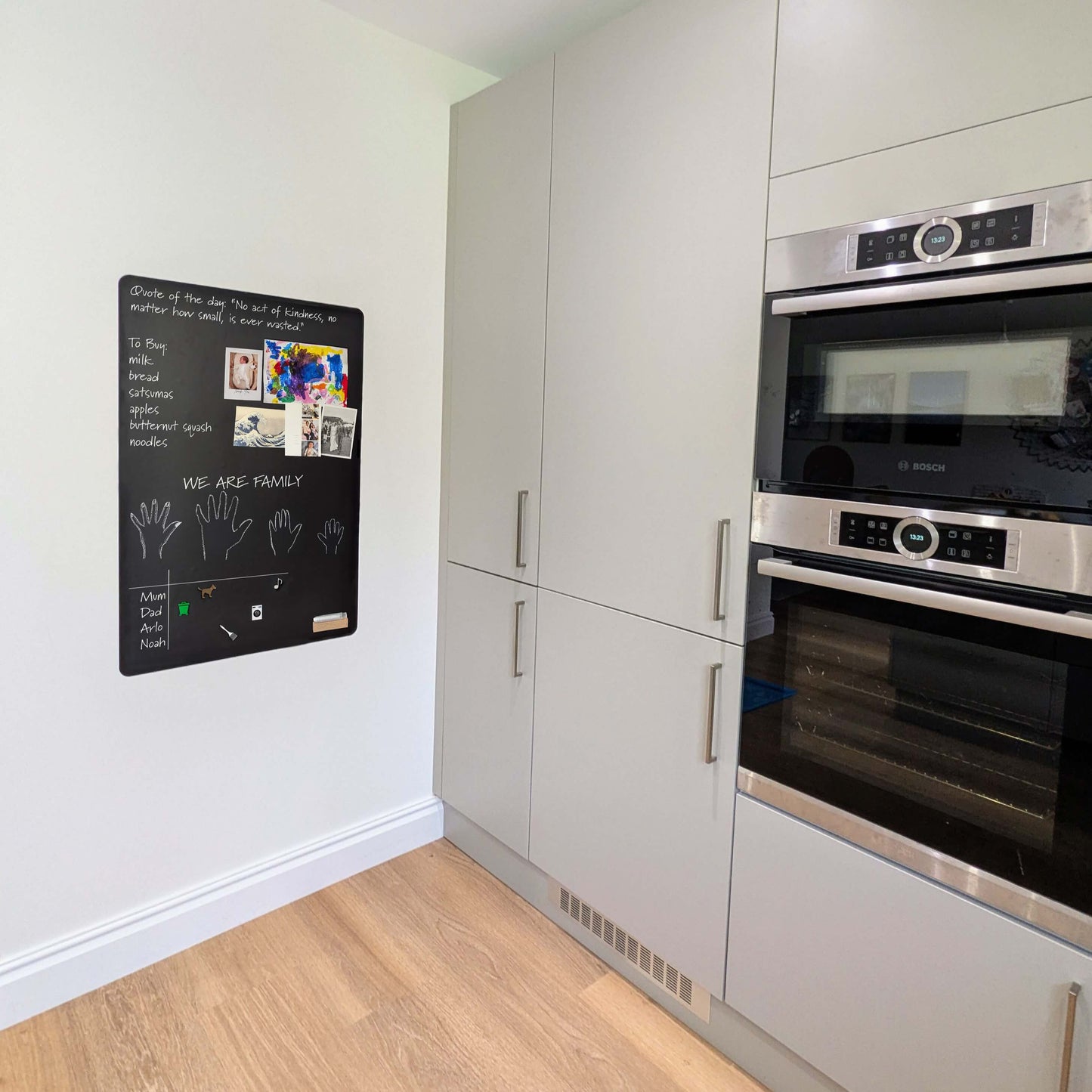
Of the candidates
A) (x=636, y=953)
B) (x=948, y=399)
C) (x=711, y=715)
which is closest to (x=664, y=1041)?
(x=636, y=953)

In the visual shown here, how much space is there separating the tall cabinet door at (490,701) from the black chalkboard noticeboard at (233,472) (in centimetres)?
35

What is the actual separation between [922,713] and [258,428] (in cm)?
169

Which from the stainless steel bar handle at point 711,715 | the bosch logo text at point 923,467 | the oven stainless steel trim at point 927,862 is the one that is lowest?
the oven stainless steel trim at point 927,862

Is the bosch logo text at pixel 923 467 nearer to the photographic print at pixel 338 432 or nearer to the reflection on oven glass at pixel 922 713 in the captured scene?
the reflection on oven glass at pixel 922 713

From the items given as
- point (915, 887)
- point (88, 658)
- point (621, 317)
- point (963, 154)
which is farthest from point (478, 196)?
point (915, 887)

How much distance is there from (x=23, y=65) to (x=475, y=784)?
2.11 meters

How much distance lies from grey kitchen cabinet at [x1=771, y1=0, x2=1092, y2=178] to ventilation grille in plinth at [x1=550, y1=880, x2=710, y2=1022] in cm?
172

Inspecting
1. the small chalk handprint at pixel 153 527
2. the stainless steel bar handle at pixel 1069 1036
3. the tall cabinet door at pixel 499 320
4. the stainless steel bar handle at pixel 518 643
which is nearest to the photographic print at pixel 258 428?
the small chalk handprint at pixel 153 527

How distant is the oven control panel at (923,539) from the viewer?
126 cm

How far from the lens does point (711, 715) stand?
1700 mm

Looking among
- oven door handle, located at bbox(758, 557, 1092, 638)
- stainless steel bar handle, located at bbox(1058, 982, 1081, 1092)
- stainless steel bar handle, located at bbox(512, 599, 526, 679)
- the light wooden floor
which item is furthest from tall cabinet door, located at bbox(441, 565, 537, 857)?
stainless steel bar handle, located at bbox(1058, 982, 1081, 1092)

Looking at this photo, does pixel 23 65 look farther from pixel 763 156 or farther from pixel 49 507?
pixel 763 156

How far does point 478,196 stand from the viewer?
7.51ft

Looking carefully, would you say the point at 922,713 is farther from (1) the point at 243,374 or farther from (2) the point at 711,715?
(1) the point at 243,374
